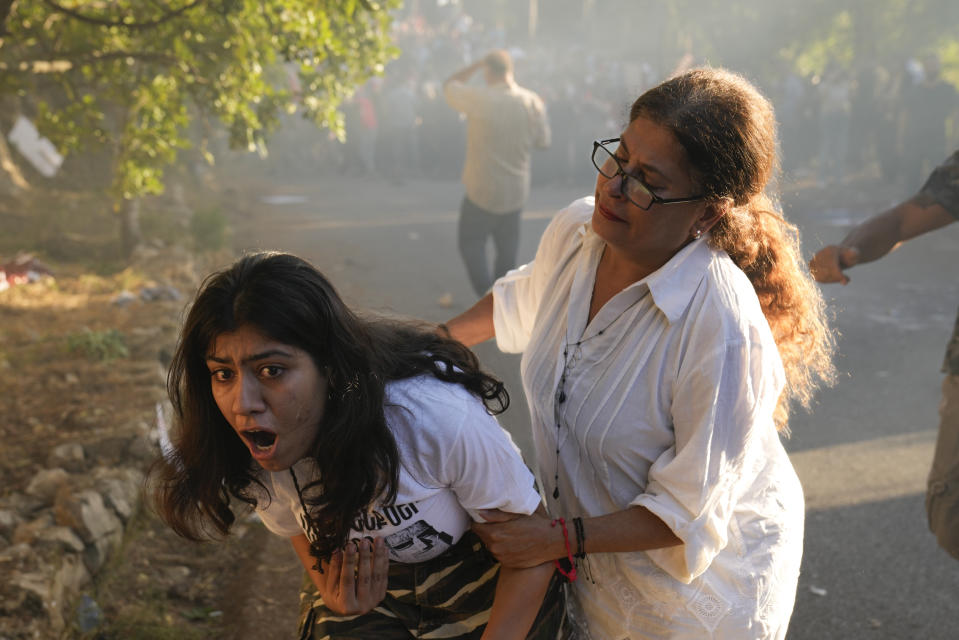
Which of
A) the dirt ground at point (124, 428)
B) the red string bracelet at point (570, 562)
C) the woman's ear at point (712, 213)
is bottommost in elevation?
the dirt ground at point (124, 428)

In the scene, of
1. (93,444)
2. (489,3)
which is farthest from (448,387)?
(489,3)

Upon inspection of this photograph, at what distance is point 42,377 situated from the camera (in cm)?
550

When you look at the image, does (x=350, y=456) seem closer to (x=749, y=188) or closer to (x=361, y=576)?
(x=361, y=576)

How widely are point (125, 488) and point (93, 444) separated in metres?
0.46

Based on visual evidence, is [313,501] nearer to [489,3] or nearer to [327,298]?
[327,298]

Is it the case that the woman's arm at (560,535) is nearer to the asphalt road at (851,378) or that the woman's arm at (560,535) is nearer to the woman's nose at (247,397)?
the woman's nose at (247,397)

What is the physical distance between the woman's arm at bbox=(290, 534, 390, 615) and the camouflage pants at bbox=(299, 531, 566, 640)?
0.04 m

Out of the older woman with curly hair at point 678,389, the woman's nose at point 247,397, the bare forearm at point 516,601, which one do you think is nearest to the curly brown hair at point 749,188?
the older woman with curly hair at point 678,389

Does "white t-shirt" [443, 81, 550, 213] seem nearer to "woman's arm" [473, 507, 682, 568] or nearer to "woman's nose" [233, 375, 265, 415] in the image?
"woman's arm" [473, 507, 682, 568]

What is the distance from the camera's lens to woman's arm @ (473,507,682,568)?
6.20ft

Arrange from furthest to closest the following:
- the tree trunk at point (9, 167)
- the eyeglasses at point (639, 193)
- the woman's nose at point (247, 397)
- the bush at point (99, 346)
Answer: the tree trunk at point (9, 167), the bush at point (99, 346), the eyeglasses at point (639, 193), the woman's nose at point (247, 397)

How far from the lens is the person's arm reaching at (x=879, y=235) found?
326 centimetres

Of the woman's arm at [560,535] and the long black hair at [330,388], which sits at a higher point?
the long black hair at [330,388]

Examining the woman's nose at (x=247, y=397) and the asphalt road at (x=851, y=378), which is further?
the asphalt road at (x=851, y=378)
